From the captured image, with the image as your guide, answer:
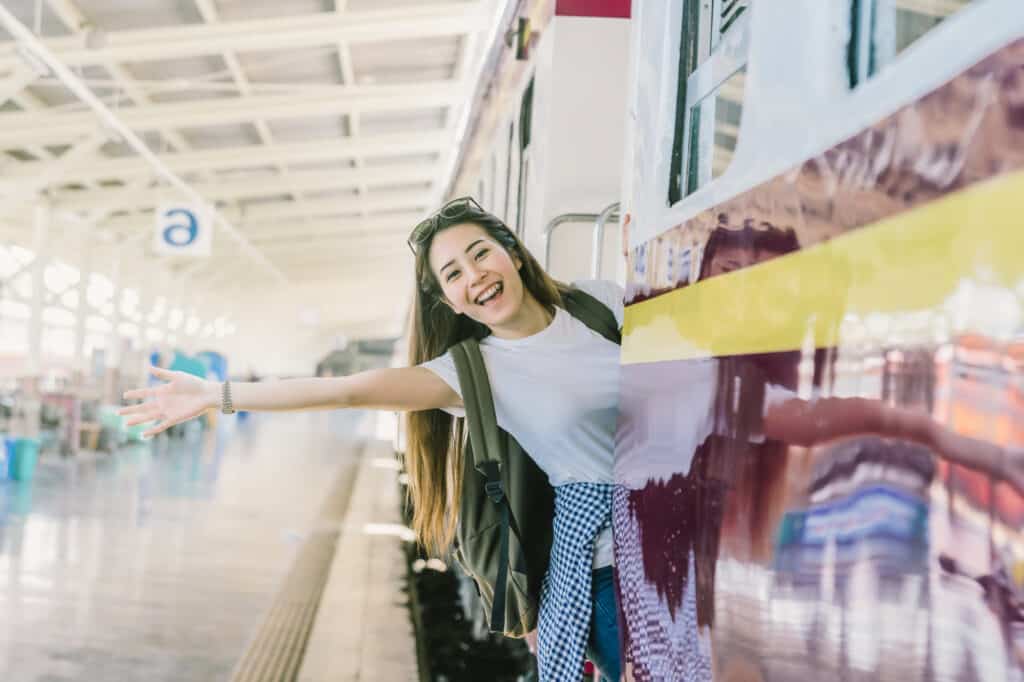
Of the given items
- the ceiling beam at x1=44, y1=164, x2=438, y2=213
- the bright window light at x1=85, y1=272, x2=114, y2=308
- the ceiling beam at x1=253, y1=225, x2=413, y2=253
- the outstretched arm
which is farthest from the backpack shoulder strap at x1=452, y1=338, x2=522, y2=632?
the bright window light at x1=85, y1=272, x2=114, y2=308

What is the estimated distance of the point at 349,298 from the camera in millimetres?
29312

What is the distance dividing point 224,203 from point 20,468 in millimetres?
8008

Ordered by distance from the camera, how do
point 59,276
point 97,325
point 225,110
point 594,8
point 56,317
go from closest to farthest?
point 594,8 → point 225,110 → point 56,317 → point 59,276 → point 97,325

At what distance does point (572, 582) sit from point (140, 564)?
517 centimetres

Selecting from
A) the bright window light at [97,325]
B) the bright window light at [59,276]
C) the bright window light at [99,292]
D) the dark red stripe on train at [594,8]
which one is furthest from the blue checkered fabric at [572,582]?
the bright window light at [97,325]

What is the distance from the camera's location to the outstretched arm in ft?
6.60

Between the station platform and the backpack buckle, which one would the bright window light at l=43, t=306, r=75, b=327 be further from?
the backpack buckle

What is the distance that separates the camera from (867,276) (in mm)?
876

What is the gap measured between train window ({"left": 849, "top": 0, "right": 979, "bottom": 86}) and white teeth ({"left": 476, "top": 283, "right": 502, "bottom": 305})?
1159mm

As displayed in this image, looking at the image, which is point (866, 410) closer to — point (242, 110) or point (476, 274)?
point (476, 274)

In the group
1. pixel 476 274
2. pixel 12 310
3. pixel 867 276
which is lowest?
pixel 867 276

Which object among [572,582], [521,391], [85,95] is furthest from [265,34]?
[572,582]

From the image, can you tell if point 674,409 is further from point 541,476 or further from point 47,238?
point 47,238

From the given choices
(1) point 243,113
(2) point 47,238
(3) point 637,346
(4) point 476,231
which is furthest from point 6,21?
(3) point 637,346
